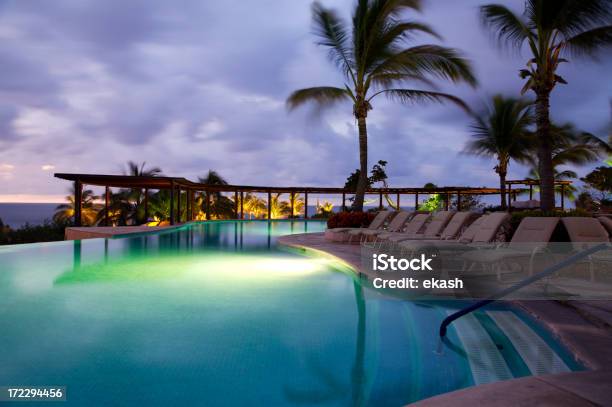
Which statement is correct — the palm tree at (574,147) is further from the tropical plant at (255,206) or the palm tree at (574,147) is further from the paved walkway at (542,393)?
the paved walkway at (542,393)

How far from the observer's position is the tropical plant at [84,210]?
22.7 metres

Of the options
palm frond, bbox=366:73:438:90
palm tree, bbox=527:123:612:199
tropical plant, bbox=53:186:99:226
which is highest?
palm frond, bbox=366:73:438:90

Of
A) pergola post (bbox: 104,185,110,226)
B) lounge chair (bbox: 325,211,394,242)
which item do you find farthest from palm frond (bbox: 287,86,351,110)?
pergola post (bbox: 104,185,110,226)

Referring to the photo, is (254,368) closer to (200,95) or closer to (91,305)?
(91,305)

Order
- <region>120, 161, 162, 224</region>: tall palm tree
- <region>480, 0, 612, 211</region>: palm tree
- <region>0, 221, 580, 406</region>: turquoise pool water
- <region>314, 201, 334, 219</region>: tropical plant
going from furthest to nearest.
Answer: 1. <region>314, 201, 334, 219</region>: tropical plant
2. <region>120, 161, 162, 224</region>: tall palm tree
3. <region>480, 0, 612, 211</region>: palm tree
4. <region>0, 221, 580, 406</region>: turquoise pool water

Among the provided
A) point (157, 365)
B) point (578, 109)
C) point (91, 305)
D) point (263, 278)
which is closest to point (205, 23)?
point (263, 278)

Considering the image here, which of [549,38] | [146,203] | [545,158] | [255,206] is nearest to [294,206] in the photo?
[255,206]

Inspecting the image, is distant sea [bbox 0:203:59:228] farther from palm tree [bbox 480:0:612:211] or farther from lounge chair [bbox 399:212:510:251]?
palm tree [bbox 480:0:612:211]

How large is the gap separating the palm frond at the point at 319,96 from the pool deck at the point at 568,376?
30.5ft

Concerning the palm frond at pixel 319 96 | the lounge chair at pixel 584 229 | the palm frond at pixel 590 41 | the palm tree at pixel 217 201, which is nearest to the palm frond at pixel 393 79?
the palm frond at pixel 319 96

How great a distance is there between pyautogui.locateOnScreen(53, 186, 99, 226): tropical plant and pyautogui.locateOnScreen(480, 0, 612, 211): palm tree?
829 inches

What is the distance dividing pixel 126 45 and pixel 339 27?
848 cm

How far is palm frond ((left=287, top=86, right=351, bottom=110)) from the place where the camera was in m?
12.4

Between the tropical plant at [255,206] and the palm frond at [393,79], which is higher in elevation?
the palm frond at [393,79]
